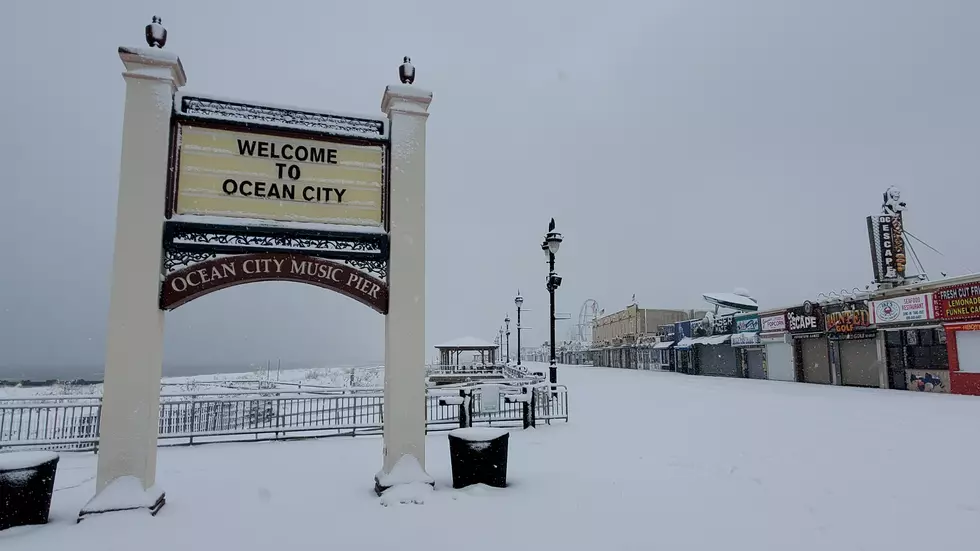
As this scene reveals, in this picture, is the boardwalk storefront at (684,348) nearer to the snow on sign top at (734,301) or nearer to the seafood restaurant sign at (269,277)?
the snow on sign top at (734,301)

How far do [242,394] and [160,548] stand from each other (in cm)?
733

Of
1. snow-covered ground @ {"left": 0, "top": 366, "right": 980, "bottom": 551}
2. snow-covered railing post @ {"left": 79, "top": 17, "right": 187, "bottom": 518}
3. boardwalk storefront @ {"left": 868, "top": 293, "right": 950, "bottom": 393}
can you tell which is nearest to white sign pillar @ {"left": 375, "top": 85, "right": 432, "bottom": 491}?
snow-covered ground @ {"left": 0, "top": 366, "right": 980, "bottom": 551}

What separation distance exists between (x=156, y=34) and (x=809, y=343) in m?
36.6

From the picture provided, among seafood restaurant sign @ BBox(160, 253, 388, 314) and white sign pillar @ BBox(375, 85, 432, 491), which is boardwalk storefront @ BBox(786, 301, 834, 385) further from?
seafood restaurant sign @ BBox(160, 253, 388, 314)

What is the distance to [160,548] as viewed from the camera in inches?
195

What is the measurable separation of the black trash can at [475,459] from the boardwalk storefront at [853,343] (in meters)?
28.1

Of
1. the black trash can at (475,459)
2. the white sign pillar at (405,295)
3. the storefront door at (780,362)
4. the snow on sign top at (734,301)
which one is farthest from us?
the snow on sign top at (734,301)

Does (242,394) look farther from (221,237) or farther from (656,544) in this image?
(656,544)

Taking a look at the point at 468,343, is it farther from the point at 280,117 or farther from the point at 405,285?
the point at 280,117

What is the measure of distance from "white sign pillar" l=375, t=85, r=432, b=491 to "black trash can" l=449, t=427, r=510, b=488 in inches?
17.0

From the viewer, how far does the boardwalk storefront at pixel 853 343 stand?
27.7m

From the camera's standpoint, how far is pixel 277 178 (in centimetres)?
687

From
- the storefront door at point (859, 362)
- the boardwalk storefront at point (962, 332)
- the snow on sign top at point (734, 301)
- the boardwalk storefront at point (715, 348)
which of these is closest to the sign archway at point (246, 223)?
the boardwalk storefront at point (962, 332)

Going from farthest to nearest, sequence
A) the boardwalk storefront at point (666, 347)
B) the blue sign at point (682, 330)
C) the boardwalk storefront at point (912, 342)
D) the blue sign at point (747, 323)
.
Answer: the boardwalk storefront at point (666, 347)
the blue sign at point (682, 330)
the blue sign at point (747, 323)
the boardwalk storefront at point (912, 342)
